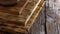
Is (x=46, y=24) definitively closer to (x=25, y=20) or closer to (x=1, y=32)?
(x=25, y=20)

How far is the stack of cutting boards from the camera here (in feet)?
2.66

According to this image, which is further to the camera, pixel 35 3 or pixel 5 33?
pixel 35 3

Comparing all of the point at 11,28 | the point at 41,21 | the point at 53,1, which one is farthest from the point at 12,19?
the point at 53,1

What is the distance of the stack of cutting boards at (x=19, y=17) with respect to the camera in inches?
31.9

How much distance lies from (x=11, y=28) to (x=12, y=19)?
0.05m

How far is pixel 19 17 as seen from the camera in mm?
846

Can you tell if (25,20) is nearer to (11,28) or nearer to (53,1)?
(11,28)

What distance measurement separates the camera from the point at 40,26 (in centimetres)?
86

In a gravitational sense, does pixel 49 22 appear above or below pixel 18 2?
below

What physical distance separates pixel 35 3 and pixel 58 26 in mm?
191

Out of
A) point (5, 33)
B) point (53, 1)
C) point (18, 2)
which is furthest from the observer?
point (53, 1)

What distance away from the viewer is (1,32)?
809 mm

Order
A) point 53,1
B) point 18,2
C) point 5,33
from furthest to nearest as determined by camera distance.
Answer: point 53,1 → point 18,2 → point 5,33

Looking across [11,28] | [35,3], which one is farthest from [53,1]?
[11,28]
